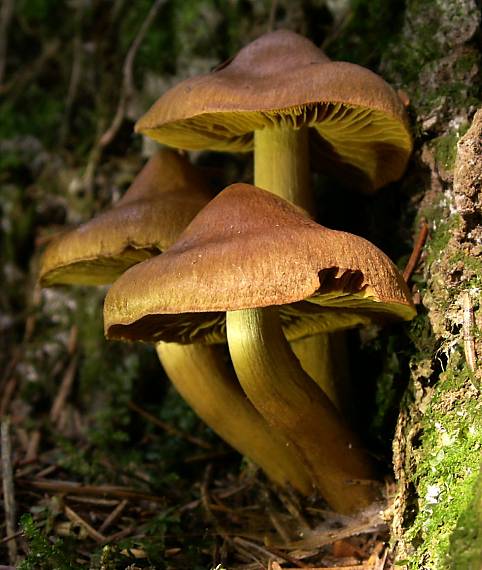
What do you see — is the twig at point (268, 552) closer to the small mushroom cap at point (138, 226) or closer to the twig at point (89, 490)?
the twig at point (89, 490)

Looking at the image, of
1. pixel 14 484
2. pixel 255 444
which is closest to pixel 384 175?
pixel 255 444

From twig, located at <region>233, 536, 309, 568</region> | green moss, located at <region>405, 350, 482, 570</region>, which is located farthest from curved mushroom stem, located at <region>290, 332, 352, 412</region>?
twig, located at <region>233, 536, 309, 568</region>

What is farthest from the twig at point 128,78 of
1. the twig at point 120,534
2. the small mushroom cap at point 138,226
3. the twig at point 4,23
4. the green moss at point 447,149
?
the twig at point 120,534

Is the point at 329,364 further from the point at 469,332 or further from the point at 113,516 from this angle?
the point at 113,516

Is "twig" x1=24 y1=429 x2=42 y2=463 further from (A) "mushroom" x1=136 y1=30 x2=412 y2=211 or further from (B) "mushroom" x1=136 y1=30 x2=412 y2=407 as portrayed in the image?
(A) "mushroom" x1=136 y1=30 x2=412 y2=211

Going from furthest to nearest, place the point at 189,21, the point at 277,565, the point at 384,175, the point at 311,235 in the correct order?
the point at 189,21, the point at 384,175, the point at 277,565, the point at 311,235

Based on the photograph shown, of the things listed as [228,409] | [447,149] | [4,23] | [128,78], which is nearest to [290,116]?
[447,149]

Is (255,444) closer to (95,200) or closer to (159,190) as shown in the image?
(159,190)
